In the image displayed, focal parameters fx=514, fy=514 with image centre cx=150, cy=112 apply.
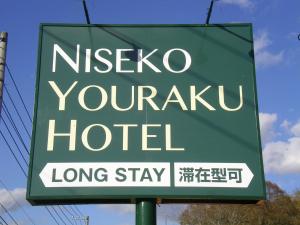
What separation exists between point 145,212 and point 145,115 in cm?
113

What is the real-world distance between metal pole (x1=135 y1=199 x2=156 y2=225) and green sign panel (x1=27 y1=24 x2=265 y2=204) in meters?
0.14

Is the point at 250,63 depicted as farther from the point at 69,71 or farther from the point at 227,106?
the point at 69,71

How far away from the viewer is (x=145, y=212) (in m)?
5.66

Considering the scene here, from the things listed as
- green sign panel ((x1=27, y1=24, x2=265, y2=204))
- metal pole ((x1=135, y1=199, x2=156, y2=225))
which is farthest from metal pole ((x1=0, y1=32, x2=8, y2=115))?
metal pole ((x1=135, y1=199, x2=156, y2=225))

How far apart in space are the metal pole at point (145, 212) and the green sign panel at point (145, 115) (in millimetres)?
139

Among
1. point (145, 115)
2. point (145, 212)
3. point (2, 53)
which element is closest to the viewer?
point (145, 212)

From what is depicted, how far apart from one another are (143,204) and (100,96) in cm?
138

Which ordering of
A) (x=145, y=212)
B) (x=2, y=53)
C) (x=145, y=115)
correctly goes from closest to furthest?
(x=145, y=212) < (x=145, y=115) < (x=2, y=53)

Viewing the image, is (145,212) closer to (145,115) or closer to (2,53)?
(145,115)

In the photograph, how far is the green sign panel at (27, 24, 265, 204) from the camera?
5.63m

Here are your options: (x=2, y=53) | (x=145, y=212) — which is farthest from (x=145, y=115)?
(x=2, y=53)

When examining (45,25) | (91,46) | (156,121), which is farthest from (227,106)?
(45,25)

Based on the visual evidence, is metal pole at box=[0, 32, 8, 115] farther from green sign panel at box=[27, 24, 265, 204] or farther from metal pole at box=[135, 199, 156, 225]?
metal pole at box=[135, 199, 156, 225]

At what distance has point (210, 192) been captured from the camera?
561cm
